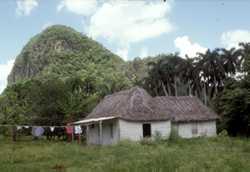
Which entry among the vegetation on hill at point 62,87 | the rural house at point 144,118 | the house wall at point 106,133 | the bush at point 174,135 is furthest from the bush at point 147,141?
the vegetation on hill at point 62,87

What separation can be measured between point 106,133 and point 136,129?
3.41 m

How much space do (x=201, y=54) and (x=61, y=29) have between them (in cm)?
7174

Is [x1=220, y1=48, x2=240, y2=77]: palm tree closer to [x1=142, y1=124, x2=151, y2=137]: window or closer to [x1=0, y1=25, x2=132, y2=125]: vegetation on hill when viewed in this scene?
[x1=0, y1=25, x2=132, y2=125]: vegetation on hill

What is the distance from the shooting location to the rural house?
2645cm

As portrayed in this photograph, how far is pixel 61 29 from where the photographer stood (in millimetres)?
111812

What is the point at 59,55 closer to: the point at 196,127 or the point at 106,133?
the point at 106,133

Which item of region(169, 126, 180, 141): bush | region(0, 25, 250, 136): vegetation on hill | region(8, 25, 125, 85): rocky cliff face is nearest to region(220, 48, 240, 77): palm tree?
region(0, 25, 250, 136): vegetation on hill

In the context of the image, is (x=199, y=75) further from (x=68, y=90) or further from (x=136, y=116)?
(x=136, y=116)

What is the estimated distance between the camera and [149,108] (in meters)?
27.9

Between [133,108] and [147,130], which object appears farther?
[133,108]

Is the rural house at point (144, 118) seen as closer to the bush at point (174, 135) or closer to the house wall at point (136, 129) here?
the house wall at point (136, 129)

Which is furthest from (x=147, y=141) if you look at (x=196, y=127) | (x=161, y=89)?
(x=161, y=89)

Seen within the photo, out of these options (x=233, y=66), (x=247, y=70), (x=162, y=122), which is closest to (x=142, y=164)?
(x=162, y=122)

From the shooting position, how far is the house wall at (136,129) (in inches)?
1028
